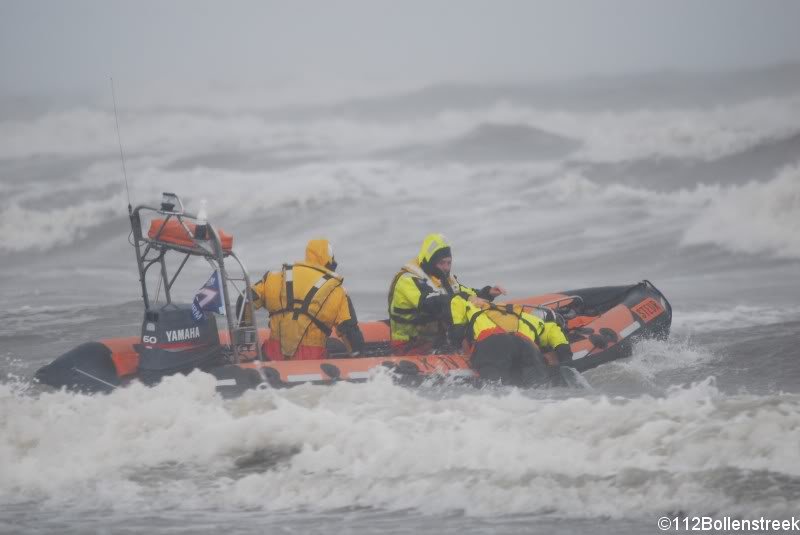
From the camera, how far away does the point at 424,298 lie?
6180mm

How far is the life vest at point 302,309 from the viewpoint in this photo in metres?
5.91

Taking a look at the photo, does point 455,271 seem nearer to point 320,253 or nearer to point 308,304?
point 320,253

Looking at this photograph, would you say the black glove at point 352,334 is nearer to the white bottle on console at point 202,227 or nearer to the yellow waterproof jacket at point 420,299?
the yellow waterproof jacket at point 420,299

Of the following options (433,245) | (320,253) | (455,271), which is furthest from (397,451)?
(455,271)

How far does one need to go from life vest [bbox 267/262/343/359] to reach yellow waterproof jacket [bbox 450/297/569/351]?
674 millimetres

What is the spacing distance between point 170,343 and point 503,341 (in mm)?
1700

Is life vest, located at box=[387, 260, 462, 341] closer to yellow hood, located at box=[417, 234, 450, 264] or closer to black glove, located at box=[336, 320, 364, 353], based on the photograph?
yellow hood, located at box=[417, 234, 450, 264]

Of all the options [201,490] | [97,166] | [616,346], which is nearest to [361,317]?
[616,346]

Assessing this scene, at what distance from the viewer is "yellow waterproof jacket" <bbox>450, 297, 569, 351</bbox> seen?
19.7 feet

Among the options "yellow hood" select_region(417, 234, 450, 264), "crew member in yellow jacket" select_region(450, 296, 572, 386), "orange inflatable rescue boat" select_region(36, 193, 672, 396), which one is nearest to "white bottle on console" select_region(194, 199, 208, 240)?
"orange inflatable rescue boat" select_region(36, 193, 672, 396)

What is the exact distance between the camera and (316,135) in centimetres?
2334

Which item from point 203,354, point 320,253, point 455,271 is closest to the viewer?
point 203,354

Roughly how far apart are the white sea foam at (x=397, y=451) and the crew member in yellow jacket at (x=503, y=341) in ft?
1.89

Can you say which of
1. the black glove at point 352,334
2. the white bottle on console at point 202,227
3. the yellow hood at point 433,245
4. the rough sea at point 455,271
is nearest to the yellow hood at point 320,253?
the black glove at point 352,334
